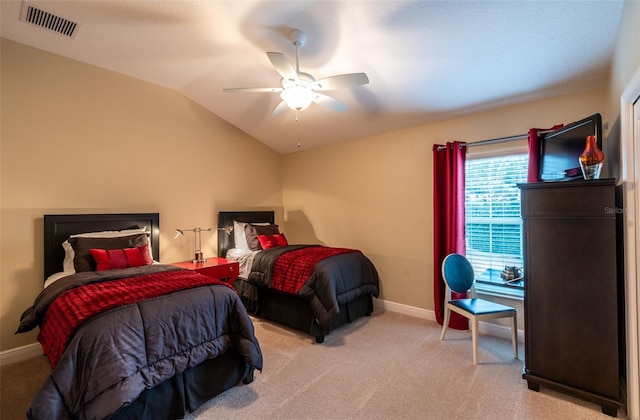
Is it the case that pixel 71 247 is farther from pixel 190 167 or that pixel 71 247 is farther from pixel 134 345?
pixel 134 345

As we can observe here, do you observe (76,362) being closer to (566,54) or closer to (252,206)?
(252,206)

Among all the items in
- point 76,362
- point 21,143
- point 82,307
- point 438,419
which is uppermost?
point 21,143

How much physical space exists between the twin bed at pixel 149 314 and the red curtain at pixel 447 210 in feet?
2.59

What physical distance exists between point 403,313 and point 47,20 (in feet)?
15.4

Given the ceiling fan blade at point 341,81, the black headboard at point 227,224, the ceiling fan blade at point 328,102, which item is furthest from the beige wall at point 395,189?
the ceiling fan blade at point 341,81

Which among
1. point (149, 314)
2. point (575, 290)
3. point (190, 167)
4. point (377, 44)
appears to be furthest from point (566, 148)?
point (190, 167)

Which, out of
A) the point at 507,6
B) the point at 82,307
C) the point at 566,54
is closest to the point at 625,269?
the point at 566,54

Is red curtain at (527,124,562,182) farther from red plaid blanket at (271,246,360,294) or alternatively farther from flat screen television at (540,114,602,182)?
red plaid blanket at (271,246,360,294)

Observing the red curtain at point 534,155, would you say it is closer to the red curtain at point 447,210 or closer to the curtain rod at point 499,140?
the curtain rod at point 499,140

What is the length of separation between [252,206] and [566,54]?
415 cm

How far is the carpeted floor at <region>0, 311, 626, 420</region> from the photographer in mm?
1964

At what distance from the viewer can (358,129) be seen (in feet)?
13.1

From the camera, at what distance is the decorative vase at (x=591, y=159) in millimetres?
1979

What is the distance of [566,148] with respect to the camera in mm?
2381
